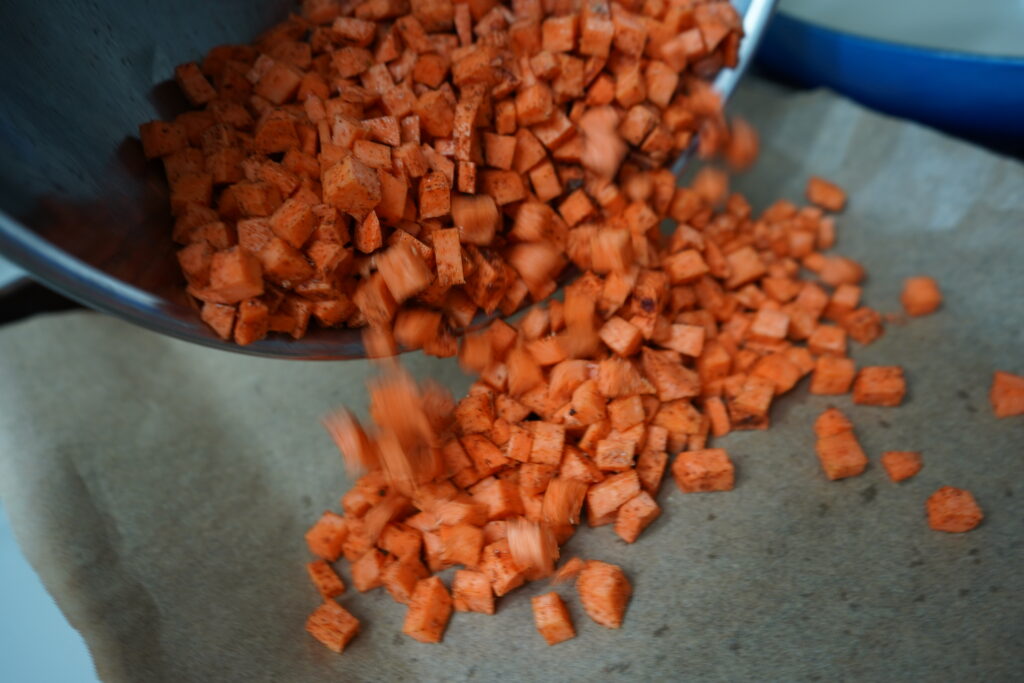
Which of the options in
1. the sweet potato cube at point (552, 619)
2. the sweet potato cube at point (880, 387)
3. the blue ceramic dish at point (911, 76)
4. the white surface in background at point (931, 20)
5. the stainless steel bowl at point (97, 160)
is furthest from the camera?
the white surface in background at point (931, 20)

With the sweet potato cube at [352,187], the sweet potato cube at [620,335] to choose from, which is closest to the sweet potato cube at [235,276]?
the sweet potato cube at [352,187]

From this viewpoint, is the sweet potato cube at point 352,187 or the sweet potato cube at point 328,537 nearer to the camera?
the sweet potato cube at point 352,187

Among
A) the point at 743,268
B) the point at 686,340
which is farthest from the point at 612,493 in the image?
the point at 743,268

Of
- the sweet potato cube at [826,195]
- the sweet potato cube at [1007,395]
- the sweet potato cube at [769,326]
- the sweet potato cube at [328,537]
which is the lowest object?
the sweet potato cube at [1007,395]

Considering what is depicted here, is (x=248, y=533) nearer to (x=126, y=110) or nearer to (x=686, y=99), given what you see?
(x=126, y=110)

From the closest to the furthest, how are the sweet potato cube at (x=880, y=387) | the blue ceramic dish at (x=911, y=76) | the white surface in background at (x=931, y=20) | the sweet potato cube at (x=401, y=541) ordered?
the sweet potato cube at (x=401, y=541)
the sweet potato cube at (x=880, y=387)
the blue ceramic dish at (x=911, y=76)
the white surface in background at (x=931, y=20)

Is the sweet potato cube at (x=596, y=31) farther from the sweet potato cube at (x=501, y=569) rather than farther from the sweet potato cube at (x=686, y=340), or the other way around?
the sweet potato cube at (x=501, y=569)

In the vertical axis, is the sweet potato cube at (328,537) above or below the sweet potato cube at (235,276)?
below

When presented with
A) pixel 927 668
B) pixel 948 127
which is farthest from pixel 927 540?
pixel 948 127

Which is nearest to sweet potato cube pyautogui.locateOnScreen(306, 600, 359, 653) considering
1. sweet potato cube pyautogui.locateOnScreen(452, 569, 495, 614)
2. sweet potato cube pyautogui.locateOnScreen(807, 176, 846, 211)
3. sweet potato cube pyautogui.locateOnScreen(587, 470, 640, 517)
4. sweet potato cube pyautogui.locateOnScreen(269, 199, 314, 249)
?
sweet potato cube pyautogui.locateOnScreen(452, 569, 495, 614)
